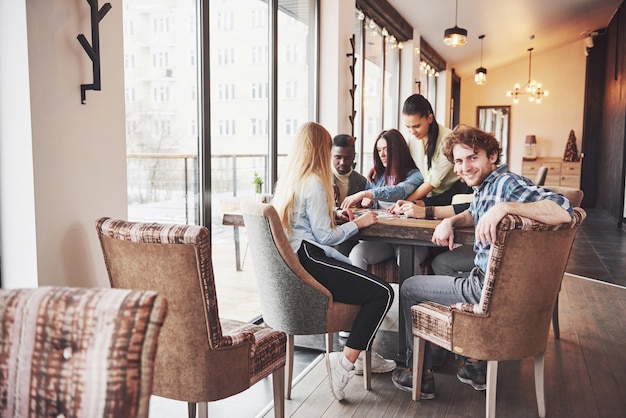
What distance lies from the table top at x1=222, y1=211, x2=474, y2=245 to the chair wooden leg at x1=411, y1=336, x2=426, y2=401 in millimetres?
483

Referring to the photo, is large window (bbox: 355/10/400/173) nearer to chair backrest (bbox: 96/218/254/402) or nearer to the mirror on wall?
chair backrest (bbox: 96/218/254/402)

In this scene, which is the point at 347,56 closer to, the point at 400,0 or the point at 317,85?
the point at 317,85

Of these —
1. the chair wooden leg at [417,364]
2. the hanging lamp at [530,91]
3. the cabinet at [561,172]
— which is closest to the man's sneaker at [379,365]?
the chair wooden leg at [417,364]

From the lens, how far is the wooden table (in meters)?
2.66

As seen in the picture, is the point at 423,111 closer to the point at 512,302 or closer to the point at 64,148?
the point at 512,302

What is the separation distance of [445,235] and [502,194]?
0.33 m

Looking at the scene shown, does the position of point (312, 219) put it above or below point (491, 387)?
above

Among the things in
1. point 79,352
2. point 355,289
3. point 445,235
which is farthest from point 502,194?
point 79,352

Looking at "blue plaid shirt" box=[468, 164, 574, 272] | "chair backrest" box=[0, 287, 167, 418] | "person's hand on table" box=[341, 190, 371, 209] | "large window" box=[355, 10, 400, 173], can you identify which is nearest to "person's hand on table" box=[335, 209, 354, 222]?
"person's hand on table" box=[341, 190, 371, 209]

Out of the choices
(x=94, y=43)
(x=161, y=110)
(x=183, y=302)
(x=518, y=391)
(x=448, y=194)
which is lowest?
(x=518, y=391)

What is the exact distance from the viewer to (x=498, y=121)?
44.7ft

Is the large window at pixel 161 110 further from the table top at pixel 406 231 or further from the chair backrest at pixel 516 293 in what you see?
the chair backrest at pixel 516 293

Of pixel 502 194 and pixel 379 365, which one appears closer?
pixel 502 194

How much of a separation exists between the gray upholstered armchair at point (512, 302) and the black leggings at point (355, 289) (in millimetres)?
276
